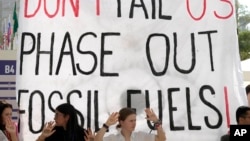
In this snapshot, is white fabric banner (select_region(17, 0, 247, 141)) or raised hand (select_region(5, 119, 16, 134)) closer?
white fabric banner (select_region(17, 0, 247, 141))

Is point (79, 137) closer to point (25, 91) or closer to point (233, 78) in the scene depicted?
point (25, 91)

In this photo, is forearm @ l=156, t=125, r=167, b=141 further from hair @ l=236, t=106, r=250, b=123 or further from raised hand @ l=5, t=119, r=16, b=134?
raised hand @ l=5, t=119, r=16, b=134

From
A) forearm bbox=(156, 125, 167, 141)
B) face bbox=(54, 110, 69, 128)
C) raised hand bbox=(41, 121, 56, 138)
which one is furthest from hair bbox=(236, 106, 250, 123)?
raised hand bbox=(41, 121, 56, 138)

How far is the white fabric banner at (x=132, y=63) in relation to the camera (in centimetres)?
476

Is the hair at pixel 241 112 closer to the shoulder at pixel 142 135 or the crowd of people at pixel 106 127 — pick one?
the crowd of people at pixel 106 127

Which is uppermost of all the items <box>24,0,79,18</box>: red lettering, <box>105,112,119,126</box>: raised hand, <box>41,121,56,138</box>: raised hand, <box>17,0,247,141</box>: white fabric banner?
<box>24,0,79,18</box>: red lettering

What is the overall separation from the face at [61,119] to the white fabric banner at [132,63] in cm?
7

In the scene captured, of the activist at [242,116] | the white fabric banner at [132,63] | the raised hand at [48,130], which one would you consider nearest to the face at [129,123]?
the white fabric banner at [132,63]

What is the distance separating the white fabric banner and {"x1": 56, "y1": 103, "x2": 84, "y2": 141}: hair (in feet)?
0.27

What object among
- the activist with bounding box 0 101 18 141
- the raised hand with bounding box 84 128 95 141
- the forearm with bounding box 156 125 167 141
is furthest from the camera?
the activist with bounding box 0 101 18 141

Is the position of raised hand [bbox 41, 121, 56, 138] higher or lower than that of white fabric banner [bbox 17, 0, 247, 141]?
lower

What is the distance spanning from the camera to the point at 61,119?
15.6ft

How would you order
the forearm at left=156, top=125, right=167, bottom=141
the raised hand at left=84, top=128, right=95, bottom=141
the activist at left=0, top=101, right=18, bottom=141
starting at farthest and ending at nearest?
the activist at left=0, top=101, right=18, bottom=141
the raised hand at left=84, top=128, right=95, bottom=141
the forearm at left=156, top=125, right=167, bottom=141

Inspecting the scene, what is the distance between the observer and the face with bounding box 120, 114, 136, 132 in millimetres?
4633
